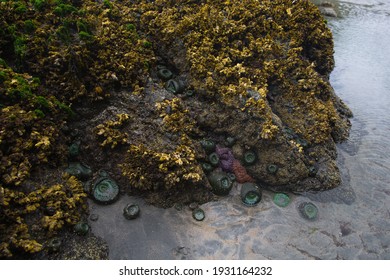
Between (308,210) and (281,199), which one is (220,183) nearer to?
(281,199)

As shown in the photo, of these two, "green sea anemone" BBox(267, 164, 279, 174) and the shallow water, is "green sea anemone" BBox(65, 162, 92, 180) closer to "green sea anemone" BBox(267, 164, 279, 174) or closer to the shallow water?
the shallow water

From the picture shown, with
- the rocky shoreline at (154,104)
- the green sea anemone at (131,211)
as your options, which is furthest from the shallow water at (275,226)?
the rocky shoreline at (154,104)

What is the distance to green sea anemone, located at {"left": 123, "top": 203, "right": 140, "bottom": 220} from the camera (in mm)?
5598

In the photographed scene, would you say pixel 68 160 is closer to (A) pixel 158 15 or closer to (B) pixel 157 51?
(B) pixel 157 51

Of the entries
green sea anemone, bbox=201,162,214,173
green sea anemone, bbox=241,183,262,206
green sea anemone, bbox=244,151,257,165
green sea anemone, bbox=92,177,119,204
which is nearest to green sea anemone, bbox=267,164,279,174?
green sea anemone, bbox=244,151,257,165

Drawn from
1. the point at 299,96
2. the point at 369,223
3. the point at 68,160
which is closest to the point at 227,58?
the point at 299,96

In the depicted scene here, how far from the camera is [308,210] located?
6.21 metres

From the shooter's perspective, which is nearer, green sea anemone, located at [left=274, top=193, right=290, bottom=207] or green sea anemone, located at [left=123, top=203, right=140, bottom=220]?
green sea anemone, located at [left=123, top=203, right=140, bottom=220]

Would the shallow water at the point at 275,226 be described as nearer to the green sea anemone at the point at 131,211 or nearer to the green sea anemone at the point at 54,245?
the green sea anemone at the point at 131,211

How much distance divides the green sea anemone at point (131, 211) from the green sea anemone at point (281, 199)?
9.36ft

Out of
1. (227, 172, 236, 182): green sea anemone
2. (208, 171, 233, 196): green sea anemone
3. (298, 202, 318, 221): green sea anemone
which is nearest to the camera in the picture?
(298, 202, 318, 221): green sea anemone

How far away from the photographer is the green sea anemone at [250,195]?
20.4 ft

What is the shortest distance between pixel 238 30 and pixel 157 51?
211 centimetres

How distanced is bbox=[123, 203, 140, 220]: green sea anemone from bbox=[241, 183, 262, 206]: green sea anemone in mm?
2152
